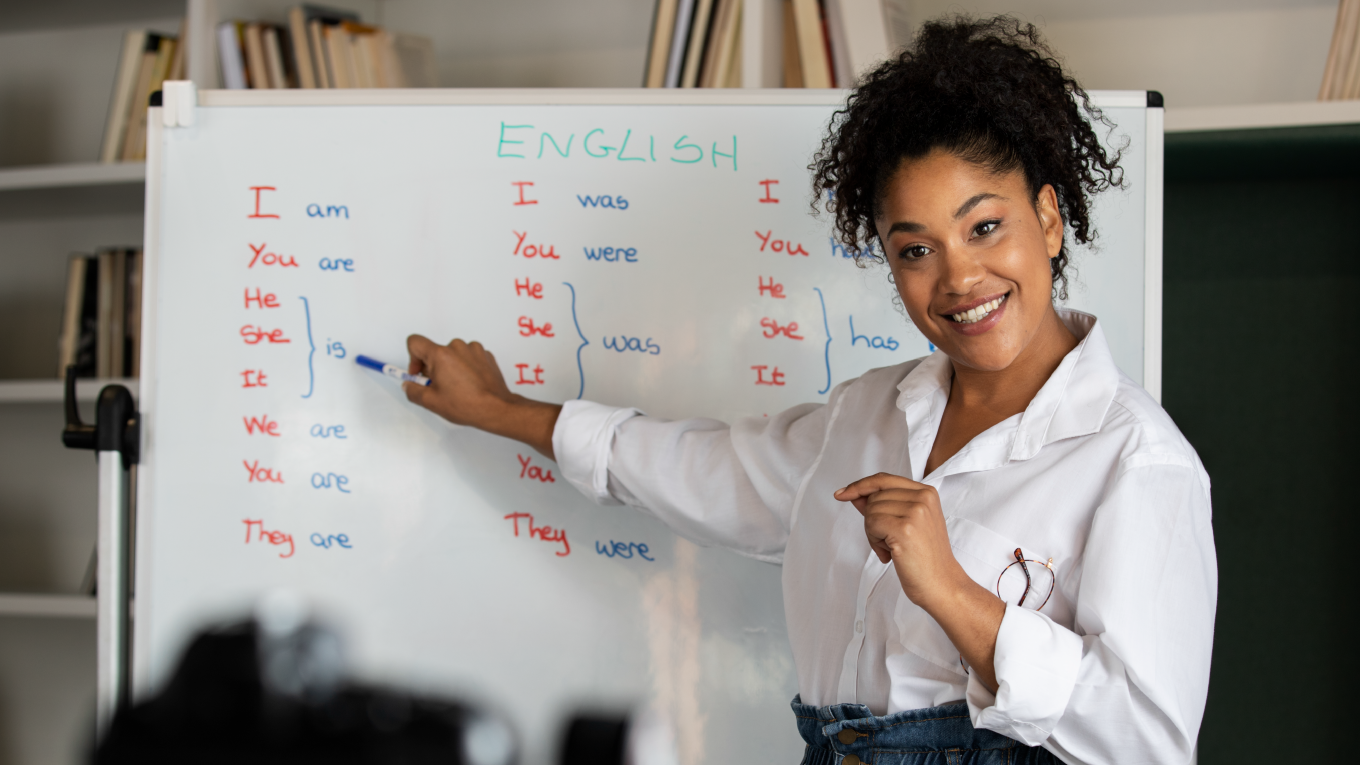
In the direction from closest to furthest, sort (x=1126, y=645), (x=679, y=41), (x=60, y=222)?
(x=1126, y=645), (x=679, y=41), (x=60, y=222)

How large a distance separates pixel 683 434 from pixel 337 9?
138cm

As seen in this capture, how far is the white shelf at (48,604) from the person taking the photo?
1.91m

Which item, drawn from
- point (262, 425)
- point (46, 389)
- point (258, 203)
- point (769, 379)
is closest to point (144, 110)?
point (46, 389)

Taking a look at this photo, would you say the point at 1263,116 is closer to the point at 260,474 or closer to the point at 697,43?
the point at 697,43

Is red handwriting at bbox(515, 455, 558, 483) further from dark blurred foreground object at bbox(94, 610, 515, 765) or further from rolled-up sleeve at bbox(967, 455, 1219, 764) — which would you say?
dark blurred foreground object at bbox(94, 610, 515, 765)

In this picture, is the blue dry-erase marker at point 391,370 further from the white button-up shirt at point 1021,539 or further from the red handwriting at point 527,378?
the white button-up shirt at point 1021,539

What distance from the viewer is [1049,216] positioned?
90 cm

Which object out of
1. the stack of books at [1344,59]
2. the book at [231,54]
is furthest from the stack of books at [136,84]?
the stack of books at [1344,59]

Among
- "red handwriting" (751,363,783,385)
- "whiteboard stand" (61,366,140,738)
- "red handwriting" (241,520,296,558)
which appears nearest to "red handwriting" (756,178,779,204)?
"red handwriting" (751,363,783,385)

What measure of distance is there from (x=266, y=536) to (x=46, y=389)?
97cm

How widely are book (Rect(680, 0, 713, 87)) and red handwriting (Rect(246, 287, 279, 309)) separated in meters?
0.79

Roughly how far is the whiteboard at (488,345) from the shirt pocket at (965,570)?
1.44 feet

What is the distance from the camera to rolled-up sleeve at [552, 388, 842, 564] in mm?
1110

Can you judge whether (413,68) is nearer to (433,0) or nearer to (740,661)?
(433,0)
